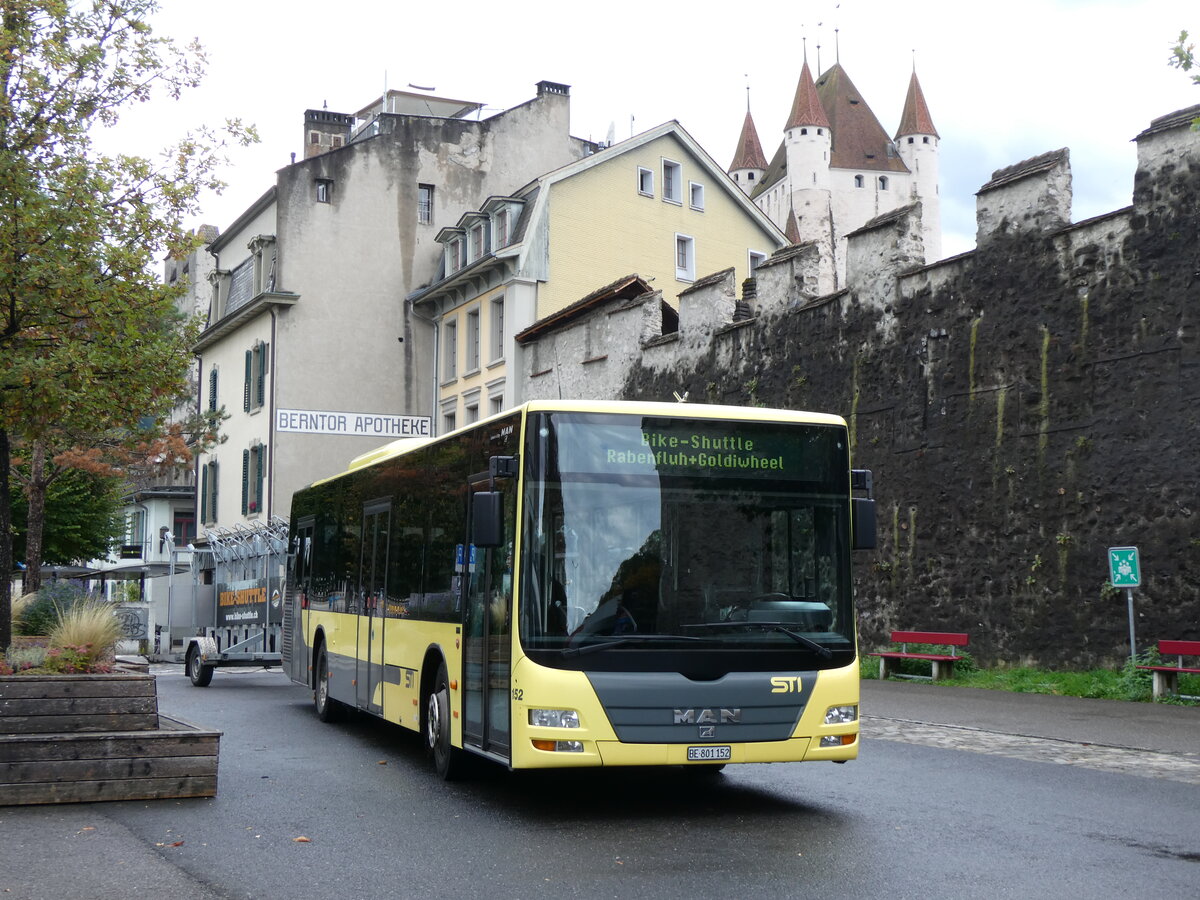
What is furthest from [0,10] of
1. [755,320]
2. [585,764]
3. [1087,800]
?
[755,320]

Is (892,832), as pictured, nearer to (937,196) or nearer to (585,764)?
(585,764)

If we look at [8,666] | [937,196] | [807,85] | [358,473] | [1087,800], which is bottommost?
[1087,800]

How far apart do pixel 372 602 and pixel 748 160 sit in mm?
115675

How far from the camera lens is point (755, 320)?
1027 inches

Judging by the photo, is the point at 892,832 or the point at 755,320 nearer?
the point at 892,832

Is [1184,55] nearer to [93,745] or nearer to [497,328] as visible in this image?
[93,745]

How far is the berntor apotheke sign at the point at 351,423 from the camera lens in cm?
4000

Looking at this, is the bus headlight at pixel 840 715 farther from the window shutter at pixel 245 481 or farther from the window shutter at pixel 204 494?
the window shutter at pixel 204 494

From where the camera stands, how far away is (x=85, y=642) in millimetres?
10930

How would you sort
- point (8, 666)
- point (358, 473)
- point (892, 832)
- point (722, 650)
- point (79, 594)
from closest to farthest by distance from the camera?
point (892, 832) < point (722, 650) < point (8, 666) < point (358, 473) < point (79, 594)

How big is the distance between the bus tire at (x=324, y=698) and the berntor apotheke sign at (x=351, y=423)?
2385 centimetres

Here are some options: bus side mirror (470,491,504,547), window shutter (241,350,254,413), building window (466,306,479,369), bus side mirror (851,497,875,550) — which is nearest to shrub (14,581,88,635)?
bus side mirror (470,491,504,547)

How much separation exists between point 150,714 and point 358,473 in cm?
519

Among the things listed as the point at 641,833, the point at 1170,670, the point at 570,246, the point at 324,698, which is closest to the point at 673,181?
the point at 570,246
